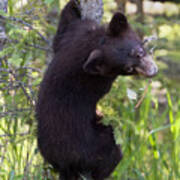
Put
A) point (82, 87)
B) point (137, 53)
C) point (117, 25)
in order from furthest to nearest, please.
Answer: point (82, 87), point (117, 25), point (137, 53)

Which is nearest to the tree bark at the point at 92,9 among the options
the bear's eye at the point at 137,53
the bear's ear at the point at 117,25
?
the bear's ear at the point at 117,25

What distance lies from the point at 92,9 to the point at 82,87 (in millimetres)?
772

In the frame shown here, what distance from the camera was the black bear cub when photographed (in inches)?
119

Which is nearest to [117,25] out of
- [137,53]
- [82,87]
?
[137,53]

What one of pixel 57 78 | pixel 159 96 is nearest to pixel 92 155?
pixel 57 78

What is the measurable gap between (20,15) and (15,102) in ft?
3.18

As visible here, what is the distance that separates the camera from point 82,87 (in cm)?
324

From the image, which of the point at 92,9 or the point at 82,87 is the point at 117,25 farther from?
the point at 82,87

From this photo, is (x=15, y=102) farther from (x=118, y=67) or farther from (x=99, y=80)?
(x=118, y=67)

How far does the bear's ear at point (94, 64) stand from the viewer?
296 cm

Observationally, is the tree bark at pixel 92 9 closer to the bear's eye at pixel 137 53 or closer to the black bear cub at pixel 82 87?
the black bear cub at pixel 82 87

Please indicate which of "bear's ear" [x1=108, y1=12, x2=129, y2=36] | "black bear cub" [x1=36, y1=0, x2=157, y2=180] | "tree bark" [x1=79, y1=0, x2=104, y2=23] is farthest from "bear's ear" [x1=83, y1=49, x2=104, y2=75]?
"tree bark" [x1=79, y1=0, x2=104, y2=23]

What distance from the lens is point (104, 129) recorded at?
11.2ft

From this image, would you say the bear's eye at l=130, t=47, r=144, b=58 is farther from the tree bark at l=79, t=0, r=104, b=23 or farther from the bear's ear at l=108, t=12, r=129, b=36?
the tree bark at l=79, t=0, r=104, b=23
